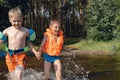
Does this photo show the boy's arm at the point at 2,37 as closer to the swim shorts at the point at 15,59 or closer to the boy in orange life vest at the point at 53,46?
the swim shorts at the point at 15,59

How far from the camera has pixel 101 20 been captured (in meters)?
26.8

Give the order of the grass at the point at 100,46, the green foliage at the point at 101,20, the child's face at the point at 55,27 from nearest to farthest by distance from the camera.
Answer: the child's face at the point at 55,27 < the grass at the point at 100,46 < the green foliage at the point at 101,20

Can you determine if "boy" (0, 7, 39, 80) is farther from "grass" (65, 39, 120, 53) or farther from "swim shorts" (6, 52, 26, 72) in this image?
"grass" (65, 39, 120, 53)

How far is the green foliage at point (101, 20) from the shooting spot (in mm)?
26172

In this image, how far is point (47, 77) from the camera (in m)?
8.09

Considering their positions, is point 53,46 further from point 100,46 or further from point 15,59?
point 100,46

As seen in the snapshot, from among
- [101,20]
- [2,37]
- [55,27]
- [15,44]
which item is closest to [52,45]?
[55,27]

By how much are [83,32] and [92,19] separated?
10.0 m

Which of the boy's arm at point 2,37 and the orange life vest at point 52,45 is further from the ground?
the boy's arm at point 2,37

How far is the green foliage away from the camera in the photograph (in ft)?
85.9

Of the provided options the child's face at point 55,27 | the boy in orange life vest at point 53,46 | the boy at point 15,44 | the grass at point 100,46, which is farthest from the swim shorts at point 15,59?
the grass at point 100,46

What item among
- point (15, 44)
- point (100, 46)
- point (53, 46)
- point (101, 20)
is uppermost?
point (15, 44)

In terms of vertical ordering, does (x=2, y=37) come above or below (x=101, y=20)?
above

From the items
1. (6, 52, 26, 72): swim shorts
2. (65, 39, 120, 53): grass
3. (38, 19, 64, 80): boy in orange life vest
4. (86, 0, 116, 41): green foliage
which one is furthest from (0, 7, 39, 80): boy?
(86, 0, 116, 41): green foliage
